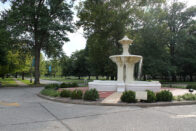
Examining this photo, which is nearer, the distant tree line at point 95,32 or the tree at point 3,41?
the tree at point 3,41

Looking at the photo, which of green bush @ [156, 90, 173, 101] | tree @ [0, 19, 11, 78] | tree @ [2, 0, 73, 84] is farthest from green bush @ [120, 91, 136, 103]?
tree @ [0, 19, 11, 78]

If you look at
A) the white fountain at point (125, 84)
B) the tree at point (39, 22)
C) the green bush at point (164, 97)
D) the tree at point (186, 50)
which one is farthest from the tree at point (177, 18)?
the green bush at point (164, 97)

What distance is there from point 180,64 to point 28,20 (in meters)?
32.7

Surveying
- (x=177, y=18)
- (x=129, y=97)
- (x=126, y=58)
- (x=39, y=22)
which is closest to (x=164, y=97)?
(x=129, y=97)

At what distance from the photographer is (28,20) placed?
84.7 ft

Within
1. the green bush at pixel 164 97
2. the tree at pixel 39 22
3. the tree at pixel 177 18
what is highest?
the tree at pixel 177 18

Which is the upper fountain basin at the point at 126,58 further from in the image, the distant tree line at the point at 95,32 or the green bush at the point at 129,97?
the distant tree line at the point at 95,32

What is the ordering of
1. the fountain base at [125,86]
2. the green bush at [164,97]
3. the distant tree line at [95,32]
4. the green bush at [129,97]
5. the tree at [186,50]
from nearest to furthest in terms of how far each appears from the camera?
the green bush at [129,97] → the green bush at [164,97] → the fountain base at [125,86] → the distant tree line at [95,32] → the tree at [186,50]

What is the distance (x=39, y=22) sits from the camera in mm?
25328

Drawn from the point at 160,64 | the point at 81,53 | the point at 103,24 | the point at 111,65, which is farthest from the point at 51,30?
the point at 81,53

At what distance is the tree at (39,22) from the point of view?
81.1ft

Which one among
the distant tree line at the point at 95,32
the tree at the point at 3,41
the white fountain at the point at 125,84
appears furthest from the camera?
the distant tree line at the point at 95,32

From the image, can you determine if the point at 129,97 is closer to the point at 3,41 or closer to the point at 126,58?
the point at 126,58

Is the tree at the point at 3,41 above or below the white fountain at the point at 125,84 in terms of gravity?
above
